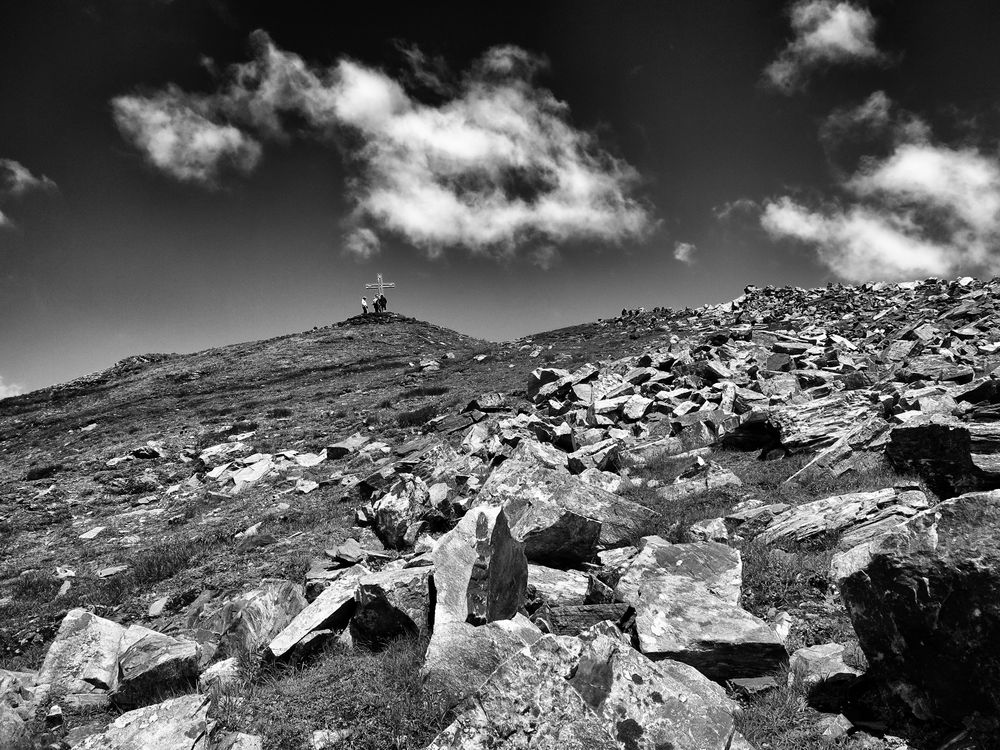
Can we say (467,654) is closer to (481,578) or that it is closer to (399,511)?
(481,578)

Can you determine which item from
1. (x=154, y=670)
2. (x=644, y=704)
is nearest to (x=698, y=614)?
(x=644, y=704)

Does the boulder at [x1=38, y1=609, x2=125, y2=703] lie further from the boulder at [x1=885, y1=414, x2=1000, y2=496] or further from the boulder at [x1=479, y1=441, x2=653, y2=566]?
the boulder at [x1=885, y1=414, x2=1000, y2=496]

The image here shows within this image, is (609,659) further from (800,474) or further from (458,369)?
(458,369)

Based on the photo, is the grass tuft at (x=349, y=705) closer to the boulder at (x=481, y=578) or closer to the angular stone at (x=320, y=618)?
the angular stone at (x=320, y=618)

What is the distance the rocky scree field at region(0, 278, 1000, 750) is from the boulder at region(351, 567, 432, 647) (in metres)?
0.04

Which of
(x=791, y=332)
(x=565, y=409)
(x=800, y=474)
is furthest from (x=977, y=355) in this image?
(x=565, y=409)

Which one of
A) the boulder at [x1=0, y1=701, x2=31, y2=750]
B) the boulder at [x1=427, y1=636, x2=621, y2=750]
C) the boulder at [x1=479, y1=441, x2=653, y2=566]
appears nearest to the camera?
the boulder at [x1=427, y1=636, x2=621, y2=750]

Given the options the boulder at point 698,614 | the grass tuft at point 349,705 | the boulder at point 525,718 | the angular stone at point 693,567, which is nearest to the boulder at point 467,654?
the grass tuft at point 349,705

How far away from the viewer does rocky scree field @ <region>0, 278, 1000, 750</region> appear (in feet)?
14.9

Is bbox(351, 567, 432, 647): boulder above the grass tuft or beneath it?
above

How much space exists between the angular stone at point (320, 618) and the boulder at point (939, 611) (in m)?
6.37

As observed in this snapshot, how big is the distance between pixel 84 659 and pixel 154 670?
2086 mm

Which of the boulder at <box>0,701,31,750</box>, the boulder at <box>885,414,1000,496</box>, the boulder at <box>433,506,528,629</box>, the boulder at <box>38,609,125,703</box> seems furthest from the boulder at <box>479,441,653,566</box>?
the boulder at <box>0,701,31,750</box>

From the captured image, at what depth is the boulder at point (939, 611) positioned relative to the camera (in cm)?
418
